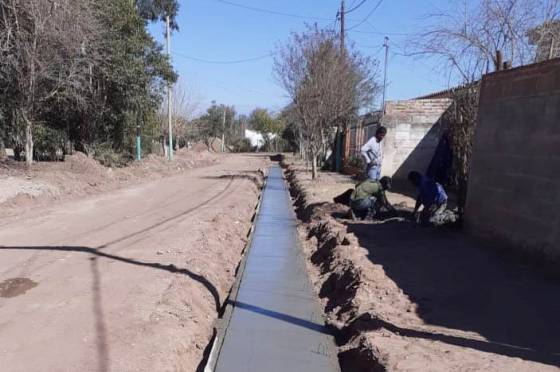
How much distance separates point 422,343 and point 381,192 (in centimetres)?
582

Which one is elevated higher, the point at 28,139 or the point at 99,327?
the point at 28,139

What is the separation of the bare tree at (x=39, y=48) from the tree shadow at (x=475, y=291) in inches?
497

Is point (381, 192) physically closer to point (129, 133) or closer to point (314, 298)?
point (314, 298)

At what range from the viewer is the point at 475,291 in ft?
18.3

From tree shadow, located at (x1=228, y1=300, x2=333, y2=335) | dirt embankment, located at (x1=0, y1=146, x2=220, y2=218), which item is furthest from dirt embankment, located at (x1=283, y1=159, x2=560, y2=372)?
dirt embankment, located at (x1=0, y1=146, x2=220, y2=218)

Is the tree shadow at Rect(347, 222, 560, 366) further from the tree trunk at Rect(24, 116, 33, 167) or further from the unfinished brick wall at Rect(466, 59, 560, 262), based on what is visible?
the tree trunk at Rect(24, 116, 33, 167)

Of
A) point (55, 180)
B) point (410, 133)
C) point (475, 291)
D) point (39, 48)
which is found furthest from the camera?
point (410, 133)

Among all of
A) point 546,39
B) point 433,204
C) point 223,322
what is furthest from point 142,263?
point 546,39

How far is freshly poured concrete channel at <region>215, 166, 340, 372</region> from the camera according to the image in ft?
15.7

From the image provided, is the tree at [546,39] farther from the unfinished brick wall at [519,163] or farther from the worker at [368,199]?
the worker at [368,199]

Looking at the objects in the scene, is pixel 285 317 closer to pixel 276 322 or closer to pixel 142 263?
pixel 276 322

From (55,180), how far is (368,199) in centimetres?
1036

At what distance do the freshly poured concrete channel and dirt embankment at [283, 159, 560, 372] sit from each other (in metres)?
0.22

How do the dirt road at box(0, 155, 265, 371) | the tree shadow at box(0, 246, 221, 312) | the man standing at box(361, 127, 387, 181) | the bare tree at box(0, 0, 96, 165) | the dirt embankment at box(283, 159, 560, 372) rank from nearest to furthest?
1. the dirt embankment at box(283, 159, 560, 372)
2. the dirt road at box(0, 155, 265, 371)
3. the tree shadow at box(0, 246, 221, 312)
4. the man standing at box(361, 127, 387, 181)
5. the bare tree at box(0, 0, 96, 165)
